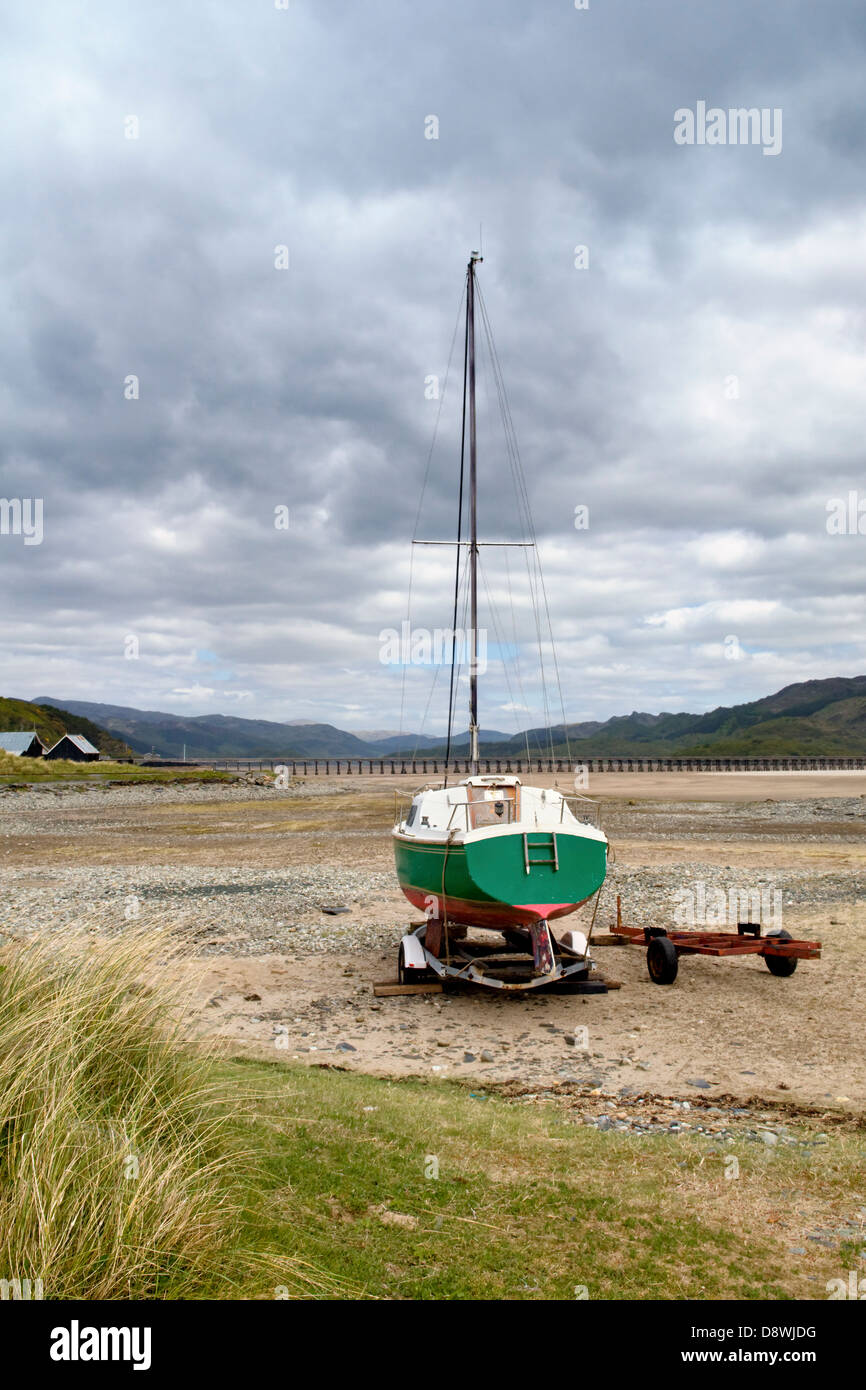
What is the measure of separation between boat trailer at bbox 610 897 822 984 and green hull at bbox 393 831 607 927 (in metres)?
1.74

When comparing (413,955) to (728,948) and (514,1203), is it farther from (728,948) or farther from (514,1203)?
(514,1203)

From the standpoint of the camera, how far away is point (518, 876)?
12.7 metres

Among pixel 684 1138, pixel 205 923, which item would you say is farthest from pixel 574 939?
pixel 205 923

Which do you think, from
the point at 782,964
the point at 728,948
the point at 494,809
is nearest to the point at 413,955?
the point at 494,809

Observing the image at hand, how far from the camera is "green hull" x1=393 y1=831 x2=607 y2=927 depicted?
12625mm

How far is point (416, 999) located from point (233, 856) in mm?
19194

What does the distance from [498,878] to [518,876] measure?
0.30 meters

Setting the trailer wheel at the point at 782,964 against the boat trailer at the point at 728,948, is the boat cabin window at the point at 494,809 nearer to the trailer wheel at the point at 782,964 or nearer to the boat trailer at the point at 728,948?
the boat trailer at the point at 728,948

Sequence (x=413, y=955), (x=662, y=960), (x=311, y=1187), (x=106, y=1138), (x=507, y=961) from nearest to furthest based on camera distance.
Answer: (x=106, y=1138) < (x=311, y=1187) < (x=662, y=960) < (x=413, y=955) < (x=507, y=961)

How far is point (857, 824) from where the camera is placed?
41.2 metres

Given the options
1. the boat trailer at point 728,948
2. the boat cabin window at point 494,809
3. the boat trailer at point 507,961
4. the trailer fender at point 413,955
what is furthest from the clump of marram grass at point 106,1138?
the boat trailer at point 728,948

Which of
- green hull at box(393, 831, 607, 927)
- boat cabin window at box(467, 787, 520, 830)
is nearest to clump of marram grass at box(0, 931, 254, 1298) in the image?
green hull at box(393, 831, 607, 927)

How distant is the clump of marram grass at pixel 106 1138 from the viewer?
3.97 meters

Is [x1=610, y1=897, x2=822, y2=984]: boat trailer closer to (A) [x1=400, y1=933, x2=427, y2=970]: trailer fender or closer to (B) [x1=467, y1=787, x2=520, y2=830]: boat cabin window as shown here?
(B) [x1=467, y1=787, x2=520, y2=830]: boat cabin window
